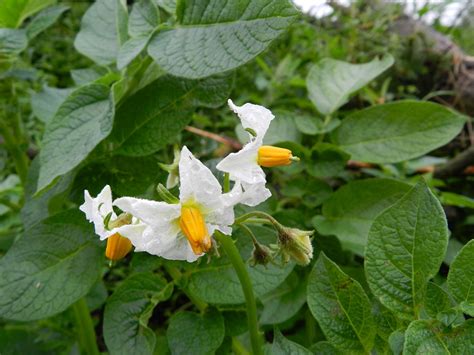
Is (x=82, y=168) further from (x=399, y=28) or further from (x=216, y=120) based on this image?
(x=399, y=28)

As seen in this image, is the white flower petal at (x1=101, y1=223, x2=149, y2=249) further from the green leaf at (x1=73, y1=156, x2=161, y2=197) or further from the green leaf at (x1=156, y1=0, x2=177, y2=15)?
the green leaf at (x1=156, y1=0, x2=177, y2=15)

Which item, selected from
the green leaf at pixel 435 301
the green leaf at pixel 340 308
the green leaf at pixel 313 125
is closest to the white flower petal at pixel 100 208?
the green leaf at pixel 340 308

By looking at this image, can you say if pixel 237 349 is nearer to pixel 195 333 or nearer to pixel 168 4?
pixel 195 333

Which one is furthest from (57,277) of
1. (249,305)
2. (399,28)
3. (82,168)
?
(399,28)

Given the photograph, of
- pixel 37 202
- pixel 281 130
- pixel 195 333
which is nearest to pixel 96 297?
pixel 37 202

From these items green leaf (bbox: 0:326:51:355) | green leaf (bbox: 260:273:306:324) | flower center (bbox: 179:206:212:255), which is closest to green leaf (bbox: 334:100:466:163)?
green leaf (bbox: 260:273:306:324)

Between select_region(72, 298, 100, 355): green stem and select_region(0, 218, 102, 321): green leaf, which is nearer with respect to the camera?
select_region(0, 218, 102, 321): green leaf
